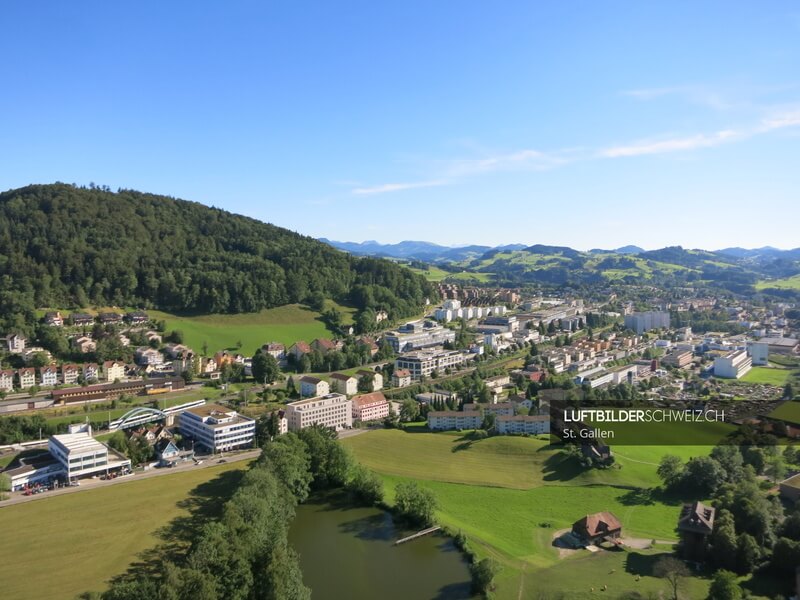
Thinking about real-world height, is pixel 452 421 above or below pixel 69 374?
below

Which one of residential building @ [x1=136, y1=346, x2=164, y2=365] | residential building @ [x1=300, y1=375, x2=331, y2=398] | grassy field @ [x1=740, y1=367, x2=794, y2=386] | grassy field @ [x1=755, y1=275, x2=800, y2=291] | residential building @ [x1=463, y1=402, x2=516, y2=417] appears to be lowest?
grassy field @ [x1=740, y1=367, x2=794, y2=386]

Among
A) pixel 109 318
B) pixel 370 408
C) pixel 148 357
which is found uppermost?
pixel 109 318

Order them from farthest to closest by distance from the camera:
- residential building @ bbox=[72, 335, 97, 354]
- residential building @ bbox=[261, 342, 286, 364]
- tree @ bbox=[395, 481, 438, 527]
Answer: residential building @ bbox=[261, 342, 286, 364] → residential building @ bbox=[72, 335, 97, 354] → tree @ bbox=[395, 481, 438, 527]

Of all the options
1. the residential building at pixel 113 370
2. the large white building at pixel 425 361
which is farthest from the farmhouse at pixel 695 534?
the residential building at pixel 113 370

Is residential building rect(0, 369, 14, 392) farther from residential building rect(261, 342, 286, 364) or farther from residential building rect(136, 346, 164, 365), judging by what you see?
residential building rect(261, 342, 286, 364)

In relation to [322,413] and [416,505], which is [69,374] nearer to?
[322,413]

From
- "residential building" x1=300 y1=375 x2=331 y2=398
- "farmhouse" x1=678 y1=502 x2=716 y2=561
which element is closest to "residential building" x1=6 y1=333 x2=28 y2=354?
"residential building" x1=300 y1=375 x2=331 y2=398

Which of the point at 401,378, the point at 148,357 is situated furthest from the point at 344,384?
the point at 148,357
